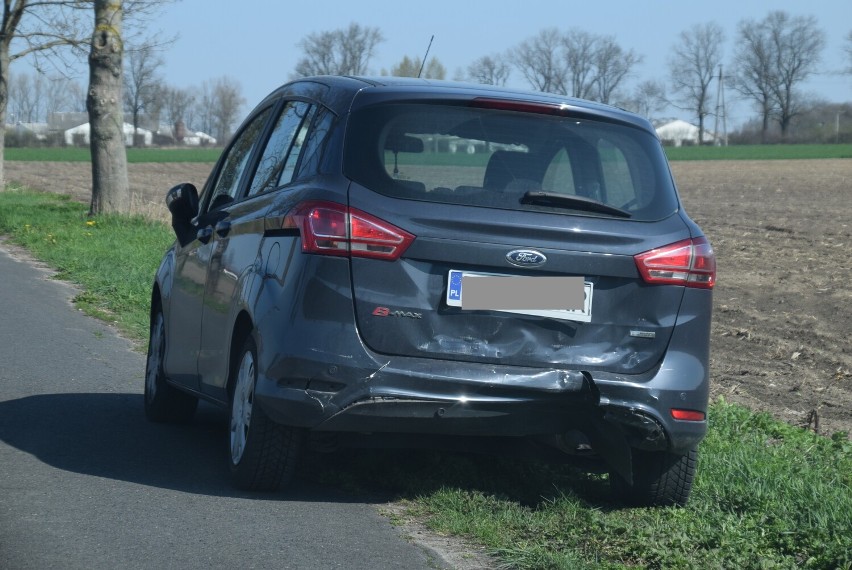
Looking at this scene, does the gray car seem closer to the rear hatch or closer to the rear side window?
the rear hatch

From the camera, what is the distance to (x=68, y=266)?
15.3 metres

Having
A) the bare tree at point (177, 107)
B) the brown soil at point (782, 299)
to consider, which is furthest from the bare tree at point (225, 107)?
the brown soil at point (782, 299)

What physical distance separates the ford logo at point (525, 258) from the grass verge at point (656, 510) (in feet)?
3.40

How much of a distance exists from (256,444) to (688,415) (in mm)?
1767

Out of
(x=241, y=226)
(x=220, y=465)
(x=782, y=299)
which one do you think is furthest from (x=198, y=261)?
(x=782, y=299)

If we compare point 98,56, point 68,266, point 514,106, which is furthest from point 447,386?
point 98,56

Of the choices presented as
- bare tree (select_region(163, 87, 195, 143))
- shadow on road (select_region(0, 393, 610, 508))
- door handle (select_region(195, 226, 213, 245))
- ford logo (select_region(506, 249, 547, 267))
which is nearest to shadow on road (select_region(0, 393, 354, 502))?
shadow on road (select_region(0, 393, 610, 508))

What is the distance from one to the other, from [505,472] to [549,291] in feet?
4.40

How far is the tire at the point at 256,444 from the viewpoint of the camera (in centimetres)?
522

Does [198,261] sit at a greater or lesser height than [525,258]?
lesser

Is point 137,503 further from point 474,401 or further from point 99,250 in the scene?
point 99,250

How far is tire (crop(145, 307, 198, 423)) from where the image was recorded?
7051mm

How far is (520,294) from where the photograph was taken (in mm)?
4914

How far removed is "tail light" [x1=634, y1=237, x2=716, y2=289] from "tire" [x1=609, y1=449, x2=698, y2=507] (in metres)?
0.75
